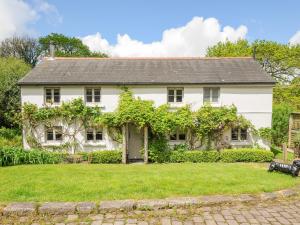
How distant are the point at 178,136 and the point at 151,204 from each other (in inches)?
484

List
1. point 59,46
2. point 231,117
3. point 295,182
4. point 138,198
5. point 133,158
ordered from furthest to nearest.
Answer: point 59,46 < point 133,158 < point 231,117 < point 295,182 < point 138,198

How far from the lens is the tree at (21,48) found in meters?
50.4

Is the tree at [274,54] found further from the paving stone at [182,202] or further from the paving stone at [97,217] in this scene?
the paving stone at [97,217]

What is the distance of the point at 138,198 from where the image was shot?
741 cm

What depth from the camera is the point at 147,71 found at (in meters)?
19.6

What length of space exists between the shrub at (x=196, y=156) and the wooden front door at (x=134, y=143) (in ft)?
8.78

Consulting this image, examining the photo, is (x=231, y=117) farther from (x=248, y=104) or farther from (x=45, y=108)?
(x=45, y=108)

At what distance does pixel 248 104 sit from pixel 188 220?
14193 mm

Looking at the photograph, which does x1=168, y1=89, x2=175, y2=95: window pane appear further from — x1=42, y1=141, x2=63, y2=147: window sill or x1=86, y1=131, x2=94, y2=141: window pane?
x1=42, y1=141, x2=63, y2=147: window sill

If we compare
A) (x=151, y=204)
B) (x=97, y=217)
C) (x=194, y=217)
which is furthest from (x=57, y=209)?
(x=194, y=217)

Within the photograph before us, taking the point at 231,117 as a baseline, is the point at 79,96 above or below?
above

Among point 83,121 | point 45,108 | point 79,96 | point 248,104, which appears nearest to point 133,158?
point 83,121

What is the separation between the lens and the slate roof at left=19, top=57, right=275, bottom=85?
18250mm

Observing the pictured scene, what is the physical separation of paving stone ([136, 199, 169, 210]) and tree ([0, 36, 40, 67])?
5204 cm
